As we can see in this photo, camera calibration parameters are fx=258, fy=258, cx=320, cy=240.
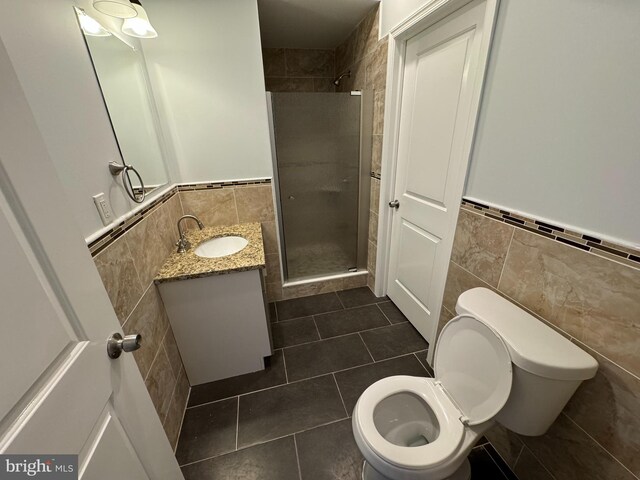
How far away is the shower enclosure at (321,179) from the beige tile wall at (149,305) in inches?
37.0

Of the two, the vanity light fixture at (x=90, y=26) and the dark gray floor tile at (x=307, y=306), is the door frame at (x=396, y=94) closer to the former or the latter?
the dark gray floor tile at (x=307, y=306)

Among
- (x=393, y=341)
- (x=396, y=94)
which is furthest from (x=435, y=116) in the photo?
(x=393, y=341)

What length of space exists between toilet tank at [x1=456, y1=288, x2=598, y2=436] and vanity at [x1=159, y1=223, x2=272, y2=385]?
1.10 meters

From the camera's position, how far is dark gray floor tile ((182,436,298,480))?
1.15 m

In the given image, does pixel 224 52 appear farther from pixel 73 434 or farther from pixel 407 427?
pixel 407 427

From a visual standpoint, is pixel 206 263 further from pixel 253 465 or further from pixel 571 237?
pixel 571 237

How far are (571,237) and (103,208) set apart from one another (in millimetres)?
1585

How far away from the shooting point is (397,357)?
1702 mm

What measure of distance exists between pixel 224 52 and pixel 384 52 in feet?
3.38

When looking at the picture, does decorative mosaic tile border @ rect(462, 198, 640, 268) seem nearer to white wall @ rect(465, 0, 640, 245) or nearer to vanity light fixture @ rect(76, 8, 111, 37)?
white wall @ rect(465, 0, 640, 245)

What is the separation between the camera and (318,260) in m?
2.42

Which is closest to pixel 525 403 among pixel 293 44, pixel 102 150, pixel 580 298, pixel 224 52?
pixel 580 298

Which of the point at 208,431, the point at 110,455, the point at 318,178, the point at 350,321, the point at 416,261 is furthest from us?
the point at 318,178

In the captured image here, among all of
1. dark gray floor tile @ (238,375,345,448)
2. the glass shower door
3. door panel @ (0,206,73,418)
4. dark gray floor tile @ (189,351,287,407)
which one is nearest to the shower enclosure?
the glass shower door
